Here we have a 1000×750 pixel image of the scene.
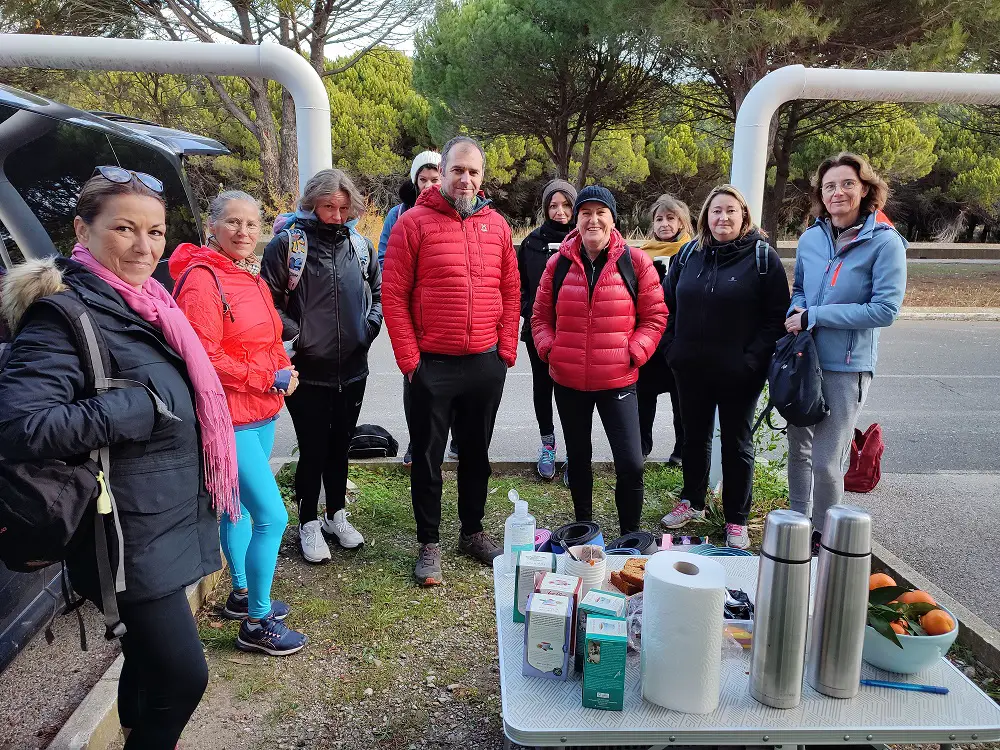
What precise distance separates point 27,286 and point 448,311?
192cm

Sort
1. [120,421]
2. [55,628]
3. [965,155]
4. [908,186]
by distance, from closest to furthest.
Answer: [120,421]
[55,628]
[965,155]
[908,186]

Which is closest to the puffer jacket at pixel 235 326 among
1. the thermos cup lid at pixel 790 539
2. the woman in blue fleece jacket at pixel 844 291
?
the thermos cup lid at pixel 790 539

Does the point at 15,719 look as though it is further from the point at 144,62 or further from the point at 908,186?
the point at 908,186

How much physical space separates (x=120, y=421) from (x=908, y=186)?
31679 mm

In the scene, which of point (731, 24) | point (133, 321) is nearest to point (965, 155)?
point (731, 24)

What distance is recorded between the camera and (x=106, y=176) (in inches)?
73.8

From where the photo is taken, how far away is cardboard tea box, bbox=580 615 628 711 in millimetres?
1707

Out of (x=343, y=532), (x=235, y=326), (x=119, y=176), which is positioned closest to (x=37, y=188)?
(x=235, y=326)

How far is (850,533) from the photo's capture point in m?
1.72

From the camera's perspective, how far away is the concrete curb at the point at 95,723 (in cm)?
232

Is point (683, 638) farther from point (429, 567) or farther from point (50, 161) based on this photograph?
point (50, 161)

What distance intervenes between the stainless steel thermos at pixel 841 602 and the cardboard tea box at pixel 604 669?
484 millimetres

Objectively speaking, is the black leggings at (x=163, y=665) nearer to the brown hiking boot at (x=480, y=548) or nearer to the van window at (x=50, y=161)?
the van window at (x=50, y=161)

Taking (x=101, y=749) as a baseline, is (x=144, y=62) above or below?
above
